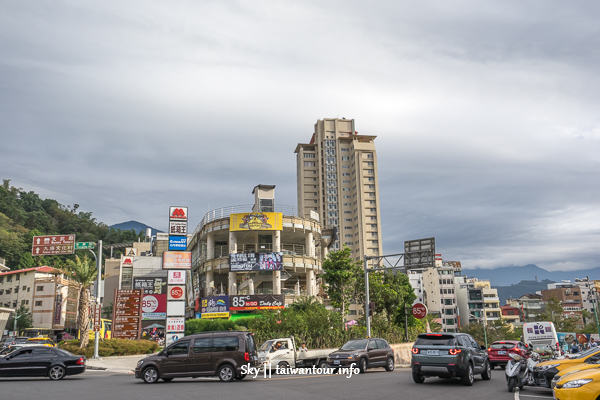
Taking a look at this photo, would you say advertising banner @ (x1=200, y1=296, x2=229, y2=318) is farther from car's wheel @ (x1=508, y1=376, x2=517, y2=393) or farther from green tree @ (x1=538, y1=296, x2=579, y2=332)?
green tree @ (x1=538, y1=296, x2=579, y2=332)

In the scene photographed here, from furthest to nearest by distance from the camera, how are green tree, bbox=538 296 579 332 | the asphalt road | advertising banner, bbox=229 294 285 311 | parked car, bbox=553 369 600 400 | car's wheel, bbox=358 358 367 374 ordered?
green tree, bbox=538 296 579 332 < advertising banner, bbox=229 294 285 311 < car's wheel, bbox=358 358 367 374 < the asphalt road < parked car, bbox=553 369 600 400

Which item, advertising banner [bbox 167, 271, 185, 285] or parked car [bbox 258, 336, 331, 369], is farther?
advertising banner [bbox 167, 271, 185, 285]

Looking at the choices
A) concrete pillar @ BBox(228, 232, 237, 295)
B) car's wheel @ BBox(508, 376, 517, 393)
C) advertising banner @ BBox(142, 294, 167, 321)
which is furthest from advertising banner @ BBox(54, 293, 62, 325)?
car's wheel @ BBox(508, 376, 517, 393)

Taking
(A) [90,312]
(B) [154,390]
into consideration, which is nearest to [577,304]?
(A) [90,312]

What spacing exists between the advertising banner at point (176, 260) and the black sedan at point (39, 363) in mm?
13376

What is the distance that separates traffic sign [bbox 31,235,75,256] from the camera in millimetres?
31938

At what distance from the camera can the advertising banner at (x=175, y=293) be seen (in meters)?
32.3

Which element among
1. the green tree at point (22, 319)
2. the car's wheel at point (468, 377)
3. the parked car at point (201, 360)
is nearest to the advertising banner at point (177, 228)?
the parked car at point (201, 360)

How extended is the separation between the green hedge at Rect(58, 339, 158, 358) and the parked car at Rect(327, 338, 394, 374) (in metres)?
21.0

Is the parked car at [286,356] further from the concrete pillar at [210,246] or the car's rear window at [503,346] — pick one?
the concrete pillar at [210,246]

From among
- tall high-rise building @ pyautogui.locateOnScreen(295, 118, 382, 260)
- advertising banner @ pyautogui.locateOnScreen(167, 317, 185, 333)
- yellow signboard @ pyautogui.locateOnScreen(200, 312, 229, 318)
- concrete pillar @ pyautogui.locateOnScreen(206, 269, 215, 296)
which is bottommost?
advertising banner @ pyautogui.locateOnScreen(167, 317, 185, 333)

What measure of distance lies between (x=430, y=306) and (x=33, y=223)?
9068 cm

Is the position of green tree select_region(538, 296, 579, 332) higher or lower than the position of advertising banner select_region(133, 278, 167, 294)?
lower

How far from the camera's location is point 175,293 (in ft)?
106
